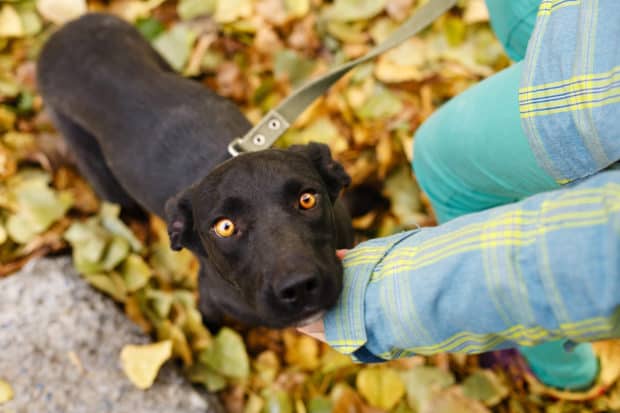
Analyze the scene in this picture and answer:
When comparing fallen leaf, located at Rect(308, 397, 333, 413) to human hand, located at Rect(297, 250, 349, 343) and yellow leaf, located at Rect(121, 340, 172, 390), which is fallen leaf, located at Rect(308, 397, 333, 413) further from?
human hand, located at Rect(297, 250, 349, 343)

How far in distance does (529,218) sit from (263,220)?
83 cm

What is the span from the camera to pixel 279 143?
3062 mm

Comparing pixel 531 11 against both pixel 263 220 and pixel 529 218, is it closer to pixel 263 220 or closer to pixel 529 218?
pixel 529 218

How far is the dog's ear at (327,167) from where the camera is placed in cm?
198

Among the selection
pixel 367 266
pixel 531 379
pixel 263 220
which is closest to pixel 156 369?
pixel 263 220

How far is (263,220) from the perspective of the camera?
162 cm

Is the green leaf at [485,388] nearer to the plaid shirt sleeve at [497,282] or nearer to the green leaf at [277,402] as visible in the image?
the green leaf at [277,402]

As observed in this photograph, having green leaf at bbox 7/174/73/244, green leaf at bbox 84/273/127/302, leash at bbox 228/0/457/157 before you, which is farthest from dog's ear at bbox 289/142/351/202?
green leaf at bbox 7/174/73/244

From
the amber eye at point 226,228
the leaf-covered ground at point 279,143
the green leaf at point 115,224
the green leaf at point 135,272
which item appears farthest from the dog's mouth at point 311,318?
the green leaf at point 115,224

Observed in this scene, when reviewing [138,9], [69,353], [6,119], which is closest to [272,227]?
[69,353]

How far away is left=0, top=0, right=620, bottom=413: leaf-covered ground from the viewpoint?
251 centimetres

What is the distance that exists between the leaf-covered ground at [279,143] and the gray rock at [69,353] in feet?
0.28

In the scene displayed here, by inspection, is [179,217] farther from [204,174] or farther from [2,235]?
[2,235]

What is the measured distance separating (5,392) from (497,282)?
2.13 m
